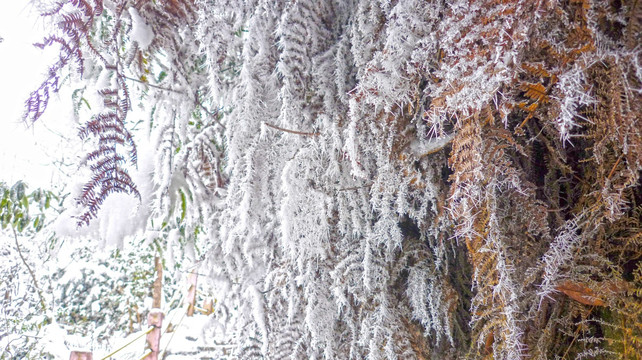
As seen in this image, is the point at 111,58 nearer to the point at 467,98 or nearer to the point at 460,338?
the point at 467,98

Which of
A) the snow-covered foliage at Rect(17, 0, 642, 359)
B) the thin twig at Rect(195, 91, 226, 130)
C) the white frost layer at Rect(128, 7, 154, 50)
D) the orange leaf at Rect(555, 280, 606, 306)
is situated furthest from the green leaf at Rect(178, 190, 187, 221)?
the orange leaf at Rect(555, 280, 606, 306)

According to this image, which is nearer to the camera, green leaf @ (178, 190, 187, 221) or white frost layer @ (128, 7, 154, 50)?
white frost layer @ (128, 7, 154, 50)

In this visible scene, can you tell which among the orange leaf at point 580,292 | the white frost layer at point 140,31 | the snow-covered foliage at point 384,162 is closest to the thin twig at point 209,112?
the snow-covered foliage at point 384,162

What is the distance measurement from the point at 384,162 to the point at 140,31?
421mm

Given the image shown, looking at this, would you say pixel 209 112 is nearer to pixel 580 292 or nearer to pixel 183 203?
A: pixel 183 203

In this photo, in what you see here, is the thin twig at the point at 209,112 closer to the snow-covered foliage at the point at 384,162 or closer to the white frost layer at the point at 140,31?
the snow-covered foliage at the point at 384,162

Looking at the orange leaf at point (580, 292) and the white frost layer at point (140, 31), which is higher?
the white frost layer at point (140, 31)

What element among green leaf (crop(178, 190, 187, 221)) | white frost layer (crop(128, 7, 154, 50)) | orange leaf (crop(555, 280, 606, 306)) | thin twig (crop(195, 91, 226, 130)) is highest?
white frost layer (crop(128, 7, 154, 50))

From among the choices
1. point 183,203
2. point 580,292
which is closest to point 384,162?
point 580,292

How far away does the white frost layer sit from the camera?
604 millimetres

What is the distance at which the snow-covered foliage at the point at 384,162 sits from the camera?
1.29ft

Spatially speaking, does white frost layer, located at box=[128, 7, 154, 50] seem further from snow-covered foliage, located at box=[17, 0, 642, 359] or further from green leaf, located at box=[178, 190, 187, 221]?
green leaf, located at box=[178, 190, 187, 221]

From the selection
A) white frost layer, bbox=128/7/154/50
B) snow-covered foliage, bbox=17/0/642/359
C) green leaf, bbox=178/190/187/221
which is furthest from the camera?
green leaf, bbox=178/190/187/221

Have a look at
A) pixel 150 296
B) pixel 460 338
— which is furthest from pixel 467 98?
pixel 150 296
